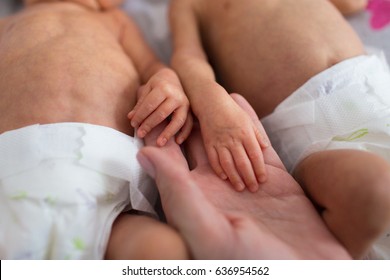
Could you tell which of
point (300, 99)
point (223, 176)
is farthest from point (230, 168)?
point (300, 99)

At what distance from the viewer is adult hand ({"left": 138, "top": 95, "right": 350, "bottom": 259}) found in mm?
575

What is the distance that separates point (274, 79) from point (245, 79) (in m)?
0.08

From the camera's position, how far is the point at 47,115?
77cm

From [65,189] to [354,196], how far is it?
0.49 meters

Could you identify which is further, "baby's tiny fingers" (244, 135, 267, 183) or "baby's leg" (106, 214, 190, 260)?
"baby's tiny fingers" (244, 135, 267, 183)

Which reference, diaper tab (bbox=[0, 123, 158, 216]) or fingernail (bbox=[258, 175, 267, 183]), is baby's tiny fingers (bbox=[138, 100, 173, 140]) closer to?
diaper tab (bbox=[0, 123, 158, 216])

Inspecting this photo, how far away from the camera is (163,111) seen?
2.57 ft

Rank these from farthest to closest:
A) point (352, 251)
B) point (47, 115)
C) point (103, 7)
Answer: point (103, 7) < point (47, 115) < point (352, 251)

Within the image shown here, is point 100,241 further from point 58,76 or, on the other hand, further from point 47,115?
point 58,76

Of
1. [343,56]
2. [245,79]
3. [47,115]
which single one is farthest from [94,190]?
[343,56]

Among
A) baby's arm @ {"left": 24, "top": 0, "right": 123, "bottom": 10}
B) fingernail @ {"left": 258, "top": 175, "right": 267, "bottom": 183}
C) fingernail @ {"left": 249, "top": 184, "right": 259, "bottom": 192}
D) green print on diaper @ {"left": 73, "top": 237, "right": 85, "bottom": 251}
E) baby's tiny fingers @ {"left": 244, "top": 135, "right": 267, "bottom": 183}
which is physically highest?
baby's arm @ {"left": 24, "top": 0, "right": 123, "bottom": 10}

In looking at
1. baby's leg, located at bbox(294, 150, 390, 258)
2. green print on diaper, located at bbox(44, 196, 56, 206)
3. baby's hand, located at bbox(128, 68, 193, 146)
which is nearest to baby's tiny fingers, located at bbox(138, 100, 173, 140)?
baby's hand, located at bbox(128, 68, 193, 146)

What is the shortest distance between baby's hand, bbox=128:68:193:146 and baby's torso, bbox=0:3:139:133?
0.21 ft

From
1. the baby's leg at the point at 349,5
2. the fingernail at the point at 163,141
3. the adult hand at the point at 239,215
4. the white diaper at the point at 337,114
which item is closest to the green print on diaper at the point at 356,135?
the white diaper at the point at 337,114
